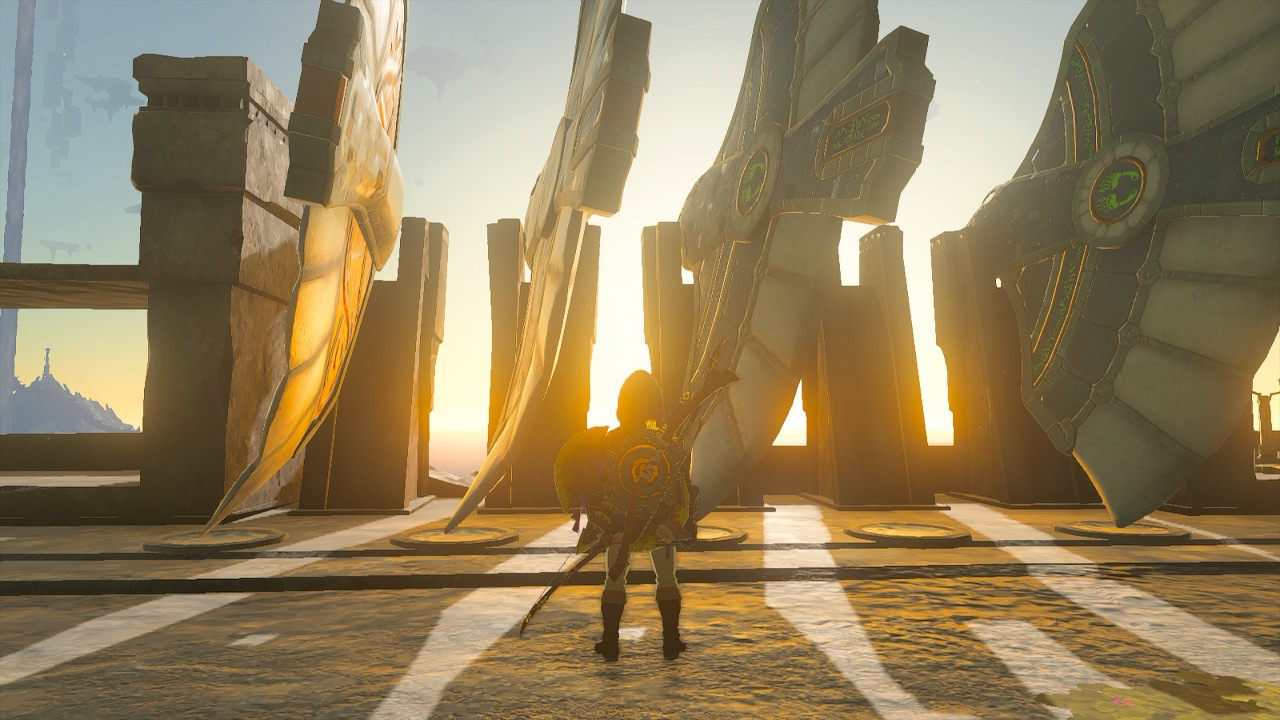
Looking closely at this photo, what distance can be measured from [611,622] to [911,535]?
14.6 feet

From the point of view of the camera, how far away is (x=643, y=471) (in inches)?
140

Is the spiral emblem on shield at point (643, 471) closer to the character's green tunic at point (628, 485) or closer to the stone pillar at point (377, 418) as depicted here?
the character's green tunic at point (628, 485)

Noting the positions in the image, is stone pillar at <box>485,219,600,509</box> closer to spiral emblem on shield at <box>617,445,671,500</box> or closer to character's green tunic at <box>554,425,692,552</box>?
character's green tunic at <box>554,425,692,552</box>

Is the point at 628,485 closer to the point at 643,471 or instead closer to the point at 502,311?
the point at 643,471

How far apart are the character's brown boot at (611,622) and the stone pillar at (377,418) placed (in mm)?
6692

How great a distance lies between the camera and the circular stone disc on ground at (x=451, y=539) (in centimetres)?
641

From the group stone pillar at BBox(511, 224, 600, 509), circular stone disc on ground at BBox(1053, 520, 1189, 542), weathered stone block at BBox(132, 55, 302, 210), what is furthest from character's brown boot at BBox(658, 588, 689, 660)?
weathered stone block at BBox(132, 55, 302, 210)

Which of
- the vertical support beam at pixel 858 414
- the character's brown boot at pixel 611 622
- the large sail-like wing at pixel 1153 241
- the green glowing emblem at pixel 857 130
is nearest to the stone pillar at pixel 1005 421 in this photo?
the vertical support beam at pixel 858 414

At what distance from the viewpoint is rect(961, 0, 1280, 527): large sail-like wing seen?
216 inches

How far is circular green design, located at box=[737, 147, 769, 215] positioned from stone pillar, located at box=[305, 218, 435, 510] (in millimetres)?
5328

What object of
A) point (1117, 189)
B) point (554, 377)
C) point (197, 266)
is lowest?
point (554, 377)

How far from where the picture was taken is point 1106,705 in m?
2.79

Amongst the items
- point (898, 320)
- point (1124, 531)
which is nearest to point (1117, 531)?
point (1124, 531)

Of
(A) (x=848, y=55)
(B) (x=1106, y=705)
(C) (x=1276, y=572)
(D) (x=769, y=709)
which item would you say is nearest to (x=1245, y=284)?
(C) (x=1276, y=572)
